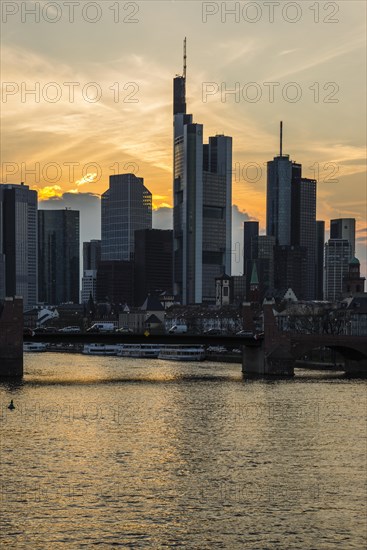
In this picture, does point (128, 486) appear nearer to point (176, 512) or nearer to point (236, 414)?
point (176, 512)

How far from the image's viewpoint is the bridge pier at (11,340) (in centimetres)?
13950

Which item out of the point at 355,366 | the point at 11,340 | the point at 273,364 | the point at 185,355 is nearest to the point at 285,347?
the point at 273,364

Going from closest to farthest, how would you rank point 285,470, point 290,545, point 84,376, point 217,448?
point 290,545
point 285,470
point 217,448
point 84,376

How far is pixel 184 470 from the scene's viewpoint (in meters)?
65.1

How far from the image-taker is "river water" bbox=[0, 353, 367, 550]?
168 ft

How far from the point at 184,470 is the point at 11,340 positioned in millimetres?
80748

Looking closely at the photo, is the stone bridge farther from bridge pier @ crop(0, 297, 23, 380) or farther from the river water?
the river water

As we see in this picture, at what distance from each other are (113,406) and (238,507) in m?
43.9

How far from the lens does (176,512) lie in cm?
5475

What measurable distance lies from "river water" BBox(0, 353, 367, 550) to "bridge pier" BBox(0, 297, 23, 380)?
1137 inches

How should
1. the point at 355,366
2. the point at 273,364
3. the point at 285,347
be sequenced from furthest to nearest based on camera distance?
the point at 355,366 < the point at 285,347 < the point at 273,364

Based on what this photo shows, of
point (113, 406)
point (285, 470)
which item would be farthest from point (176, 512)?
point (113, 406)

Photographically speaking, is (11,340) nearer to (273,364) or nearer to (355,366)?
(273,364)

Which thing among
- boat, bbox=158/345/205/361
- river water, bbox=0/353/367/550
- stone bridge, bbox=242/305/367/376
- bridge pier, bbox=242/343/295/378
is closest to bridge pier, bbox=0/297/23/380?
river water, bbox=0/353/367/550
